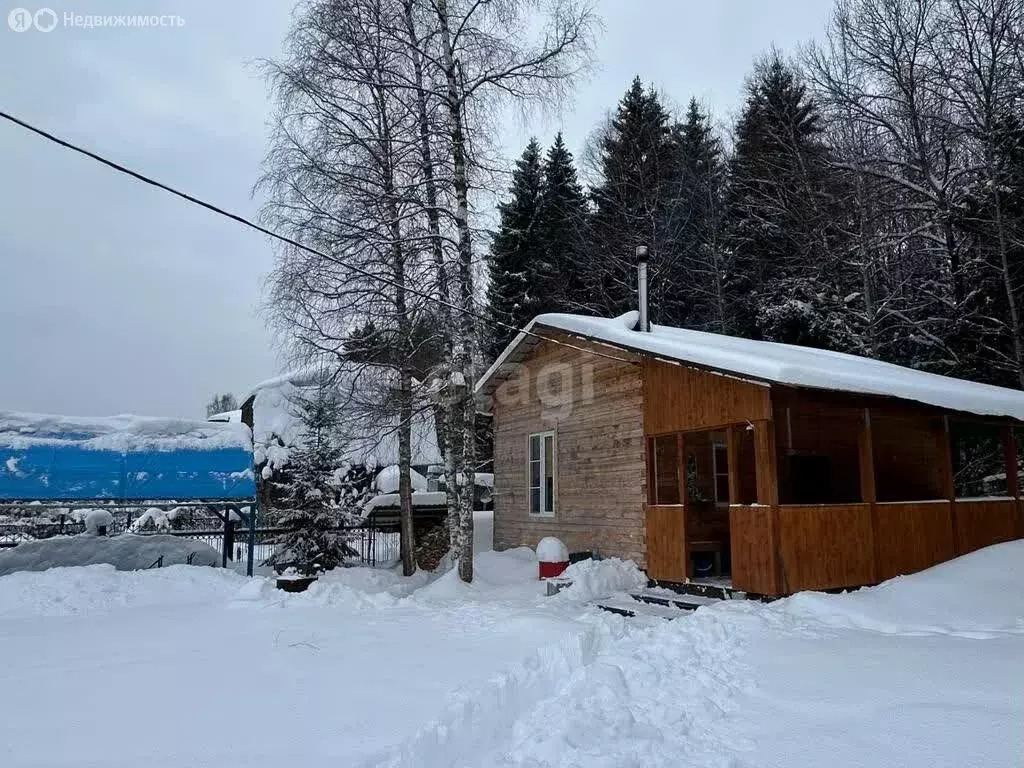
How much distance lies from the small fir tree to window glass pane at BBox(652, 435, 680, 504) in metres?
5.96

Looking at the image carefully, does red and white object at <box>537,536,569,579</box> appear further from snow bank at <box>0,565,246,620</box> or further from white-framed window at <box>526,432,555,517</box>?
snow bank at <box>0,565,246,620</box>

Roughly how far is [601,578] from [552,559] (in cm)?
90

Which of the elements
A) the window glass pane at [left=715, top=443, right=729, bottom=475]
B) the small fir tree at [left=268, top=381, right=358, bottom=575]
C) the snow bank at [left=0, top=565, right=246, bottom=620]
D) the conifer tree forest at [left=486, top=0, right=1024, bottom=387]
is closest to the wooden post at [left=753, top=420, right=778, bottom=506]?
the window glass pane at [left=715, top=443, right=729, bottom=475]

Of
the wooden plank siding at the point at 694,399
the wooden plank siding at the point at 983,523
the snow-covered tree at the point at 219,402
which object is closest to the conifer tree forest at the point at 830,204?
the wooden plank siding at the point at 694,399

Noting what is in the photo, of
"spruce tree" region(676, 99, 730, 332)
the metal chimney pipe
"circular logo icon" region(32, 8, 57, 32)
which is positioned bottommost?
the metal chimney pipe

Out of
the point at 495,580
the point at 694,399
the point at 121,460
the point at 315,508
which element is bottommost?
the point at 495,580

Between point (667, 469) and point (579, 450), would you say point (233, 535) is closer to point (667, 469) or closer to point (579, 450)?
point (579, 450)

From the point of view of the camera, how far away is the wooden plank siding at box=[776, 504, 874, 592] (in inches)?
340

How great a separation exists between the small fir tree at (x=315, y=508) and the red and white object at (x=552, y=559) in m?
4.62

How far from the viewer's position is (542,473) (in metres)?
13.7

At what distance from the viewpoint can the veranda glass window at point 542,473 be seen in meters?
13.5

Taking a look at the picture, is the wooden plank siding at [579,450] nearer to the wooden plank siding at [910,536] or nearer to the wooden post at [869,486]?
the wooden post at [869,486]

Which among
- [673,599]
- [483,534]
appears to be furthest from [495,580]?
[483,534]

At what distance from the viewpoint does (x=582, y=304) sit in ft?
77.7
